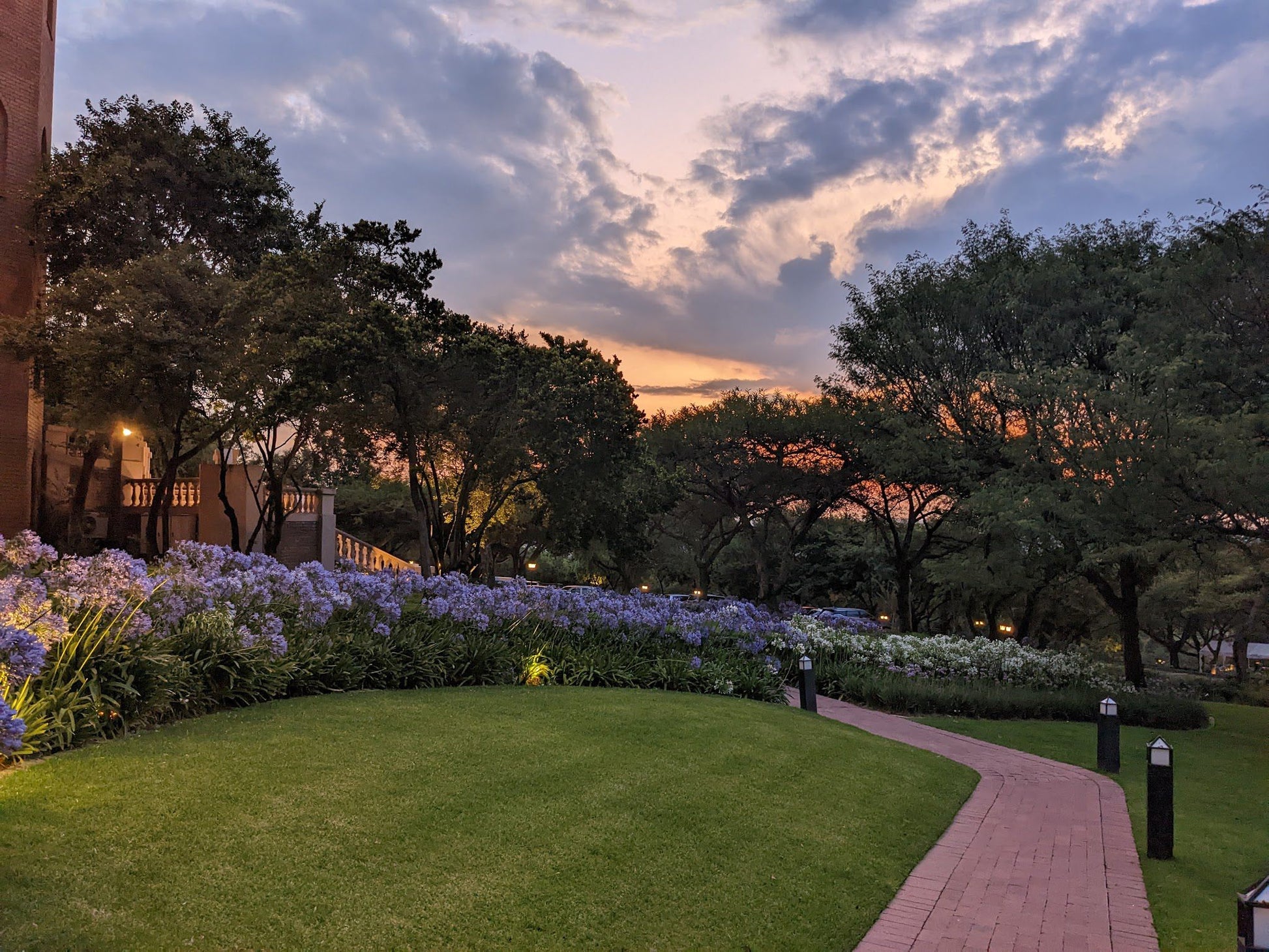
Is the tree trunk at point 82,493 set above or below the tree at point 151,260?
below

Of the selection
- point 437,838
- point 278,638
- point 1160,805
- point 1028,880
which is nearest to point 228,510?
point 278,638

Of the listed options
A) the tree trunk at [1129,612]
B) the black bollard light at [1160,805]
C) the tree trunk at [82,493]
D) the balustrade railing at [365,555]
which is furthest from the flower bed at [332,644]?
the tree trunk at [82,493]

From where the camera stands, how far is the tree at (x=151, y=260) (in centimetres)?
1661

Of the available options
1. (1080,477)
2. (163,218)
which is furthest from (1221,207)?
(163,218)

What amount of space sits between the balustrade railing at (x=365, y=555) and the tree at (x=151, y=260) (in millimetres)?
4887

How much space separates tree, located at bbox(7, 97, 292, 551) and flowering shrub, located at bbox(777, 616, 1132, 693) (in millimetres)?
13119

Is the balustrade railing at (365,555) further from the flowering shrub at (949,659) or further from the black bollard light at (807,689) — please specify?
the black bollard light at (807,689)

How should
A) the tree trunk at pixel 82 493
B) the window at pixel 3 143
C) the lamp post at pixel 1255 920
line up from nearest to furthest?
the lamp post at pixel 1255 920 < the window at pixel 3 143 < the tree trunk at pixel 82 493

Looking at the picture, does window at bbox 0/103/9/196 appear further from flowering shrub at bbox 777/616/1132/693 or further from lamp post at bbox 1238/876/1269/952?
lamp post at bbox 1238/876/1269/952

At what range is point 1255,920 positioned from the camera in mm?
2740

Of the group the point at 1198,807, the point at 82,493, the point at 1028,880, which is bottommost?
the point at 1198,807

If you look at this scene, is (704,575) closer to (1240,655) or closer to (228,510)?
(228,510)

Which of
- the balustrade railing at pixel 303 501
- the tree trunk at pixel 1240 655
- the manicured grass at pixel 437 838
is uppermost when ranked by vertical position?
the balustrade railing at pixel 303 501

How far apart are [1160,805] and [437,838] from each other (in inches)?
215
